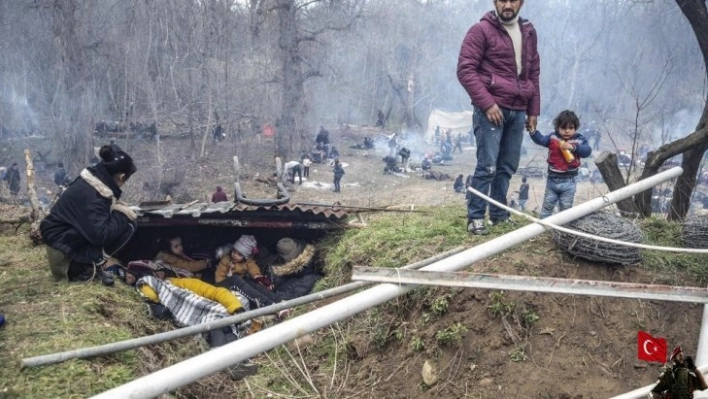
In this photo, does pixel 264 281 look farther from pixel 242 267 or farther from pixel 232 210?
pixel 232 210

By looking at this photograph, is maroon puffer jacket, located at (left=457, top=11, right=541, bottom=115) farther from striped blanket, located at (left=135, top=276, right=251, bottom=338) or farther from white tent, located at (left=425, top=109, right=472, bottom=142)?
white tent, located at (left=425, top=109, right=472, bottom=142)

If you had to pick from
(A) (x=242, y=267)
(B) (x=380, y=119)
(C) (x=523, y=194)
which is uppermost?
(B) (x=380, y=119)

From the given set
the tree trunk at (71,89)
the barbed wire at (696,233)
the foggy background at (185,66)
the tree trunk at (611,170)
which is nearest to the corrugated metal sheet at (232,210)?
the tree trunk at (611,170)

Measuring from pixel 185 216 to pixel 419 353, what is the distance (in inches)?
136

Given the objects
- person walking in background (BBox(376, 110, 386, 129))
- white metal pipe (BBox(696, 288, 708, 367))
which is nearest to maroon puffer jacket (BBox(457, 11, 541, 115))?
white metal pipe (BBox(696, 288, 708, 367))

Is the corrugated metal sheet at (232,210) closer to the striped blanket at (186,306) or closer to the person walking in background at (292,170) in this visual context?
the striped blanket at (186,306)

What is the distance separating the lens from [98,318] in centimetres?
395

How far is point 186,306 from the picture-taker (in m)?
4.76

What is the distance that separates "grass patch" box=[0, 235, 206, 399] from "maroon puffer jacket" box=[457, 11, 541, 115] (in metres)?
3.46

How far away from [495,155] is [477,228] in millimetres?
703

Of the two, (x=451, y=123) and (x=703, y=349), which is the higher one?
(x=451, y=123)

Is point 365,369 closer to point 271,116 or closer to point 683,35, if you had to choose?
point 271,116

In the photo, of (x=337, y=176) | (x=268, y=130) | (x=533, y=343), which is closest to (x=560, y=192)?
(x=533, y=343)

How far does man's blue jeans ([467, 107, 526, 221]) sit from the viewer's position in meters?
4.12
